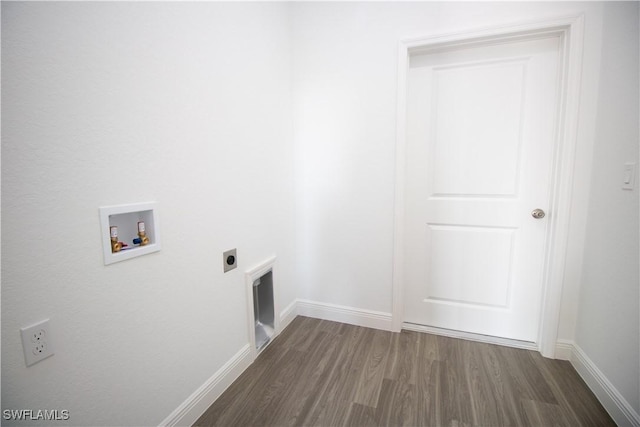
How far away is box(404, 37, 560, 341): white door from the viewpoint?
5.89 ft

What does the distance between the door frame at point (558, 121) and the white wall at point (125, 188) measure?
38.6 inches

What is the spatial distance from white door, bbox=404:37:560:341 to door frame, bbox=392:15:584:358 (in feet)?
0.18

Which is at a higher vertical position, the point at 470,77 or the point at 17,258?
the point at 470,77

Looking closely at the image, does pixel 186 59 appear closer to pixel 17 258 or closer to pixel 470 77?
pixel 17 258

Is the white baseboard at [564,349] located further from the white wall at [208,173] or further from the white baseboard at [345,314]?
the white baseboard at [345,314]

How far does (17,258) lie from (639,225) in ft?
7.45

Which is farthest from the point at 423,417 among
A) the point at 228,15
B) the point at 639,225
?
the point at 228,15

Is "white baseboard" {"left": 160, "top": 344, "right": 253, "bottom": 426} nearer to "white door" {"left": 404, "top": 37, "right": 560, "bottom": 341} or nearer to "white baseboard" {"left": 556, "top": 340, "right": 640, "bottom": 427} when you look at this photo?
"white door" {"left": 404, "top": 37, "right": 560, "bottom": 341}

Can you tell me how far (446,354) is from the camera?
1.87 m

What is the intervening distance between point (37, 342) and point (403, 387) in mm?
1600
